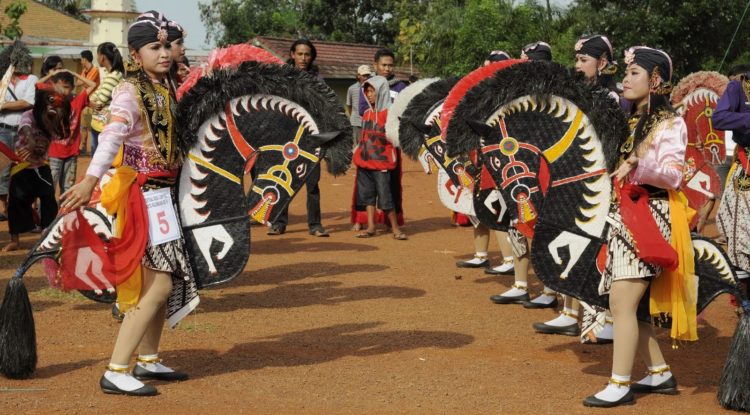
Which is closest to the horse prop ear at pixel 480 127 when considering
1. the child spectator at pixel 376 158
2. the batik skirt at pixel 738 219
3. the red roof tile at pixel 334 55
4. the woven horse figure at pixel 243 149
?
the woven horse figure at pixel 243 149

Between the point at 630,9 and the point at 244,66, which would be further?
the point at 630,9

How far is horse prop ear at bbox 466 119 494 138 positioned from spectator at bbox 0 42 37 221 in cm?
624

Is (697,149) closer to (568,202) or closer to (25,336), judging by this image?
(568,202)

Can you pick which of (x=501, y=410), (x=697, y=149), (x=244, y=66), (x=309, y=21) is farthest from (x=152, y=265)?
(x=309, y=21)

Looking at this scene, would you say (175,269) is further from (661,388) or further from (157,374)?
(661,388)

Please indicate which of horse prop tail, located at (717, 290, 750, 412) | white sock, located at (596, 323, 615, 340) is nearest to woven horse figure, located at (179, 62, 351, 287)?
white sock, located at (596, 323, 615, 340)

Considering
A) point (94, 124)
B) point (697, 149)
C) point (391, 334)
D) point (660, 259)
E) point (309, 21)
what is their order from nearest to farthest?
point (660, 259) → point (391, 334) → point (697, 149) → point (94, 124) → point (309, 21)

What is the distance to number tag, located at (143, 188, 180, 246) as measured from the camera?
18.6 feet

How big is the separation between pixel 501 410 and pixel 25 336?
8.82ft

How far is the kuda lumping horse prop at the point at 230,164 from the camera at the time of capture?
19.2 ft

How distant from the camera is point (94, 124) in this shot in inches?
460

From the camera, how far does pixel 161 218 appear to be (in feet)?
18.8

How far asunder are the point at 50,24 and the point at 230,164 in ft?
136

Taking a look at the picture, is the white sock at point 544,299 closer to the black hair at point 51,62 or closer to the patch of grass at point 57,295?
the patch of grass at point 57,295
